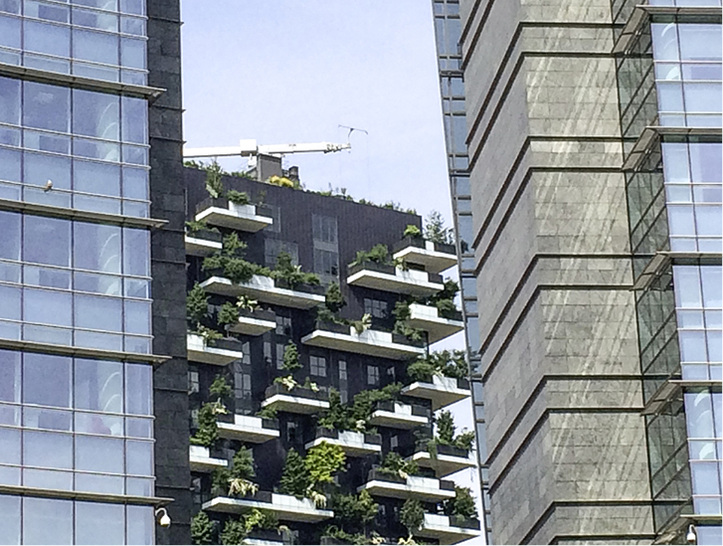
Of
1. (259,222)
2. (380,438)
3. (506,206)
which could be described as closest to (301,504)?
(380,438)

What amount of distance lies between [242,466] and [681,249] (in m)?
67.0

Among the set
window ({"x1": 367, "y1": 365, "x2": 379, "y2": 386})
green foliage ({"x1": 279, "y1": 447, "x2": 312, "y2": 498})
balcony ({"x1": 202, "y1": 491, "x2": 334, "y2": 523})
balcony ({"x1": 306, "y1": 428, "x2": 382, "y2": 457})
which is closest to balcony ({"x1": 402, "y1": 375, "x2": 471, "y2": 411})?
window ({"x1": 367, "y1": 365, "x2": 379, "y2": 386})

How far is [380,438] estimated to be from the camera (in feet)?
379

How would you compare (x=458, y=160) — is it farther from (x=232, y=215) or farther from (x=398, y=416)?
(x=398, y=416)

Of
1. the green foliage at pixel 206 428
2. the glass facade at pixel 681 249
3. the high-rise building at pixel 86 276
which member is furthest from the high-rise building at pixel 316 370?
the glass facade at pixel 681 249

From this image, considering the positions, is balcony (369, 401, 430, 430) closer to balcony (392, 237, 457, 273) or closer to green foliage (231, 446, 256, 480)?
balcony (392, 237, 457, 273)

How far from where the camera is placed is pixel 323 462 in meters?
111

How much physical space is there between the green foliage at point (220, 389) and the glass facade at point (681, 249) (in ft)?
213

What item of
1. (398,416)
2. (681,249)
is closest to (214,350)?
(398,416)

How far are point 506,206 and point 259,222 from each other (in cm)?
6660

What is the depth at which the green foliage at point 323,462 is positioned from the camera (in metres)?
111

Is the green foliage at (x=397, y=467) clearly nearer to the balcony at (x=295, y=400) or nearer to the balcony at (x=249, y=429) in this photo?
the balcony at (x=295, y=400)

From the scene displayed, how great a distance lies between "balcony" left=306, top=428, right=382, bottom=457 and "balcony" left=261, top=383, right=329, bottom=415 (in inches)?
55.5

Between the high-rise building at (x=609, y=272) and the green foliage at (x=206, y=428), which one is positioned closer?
the high-rise building at (x=609, y=272)
